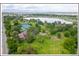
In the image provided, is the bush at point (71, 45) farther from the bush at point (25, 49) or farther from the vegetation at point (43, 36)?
the bush at point (25, 49)

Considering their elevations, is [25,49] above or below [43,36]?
below

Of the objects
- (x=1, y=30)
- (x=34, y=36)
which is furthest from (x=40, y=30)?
(x=1, y=30)

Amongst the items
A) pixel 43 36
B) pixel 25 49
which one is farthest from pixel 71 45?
pixel 25 49

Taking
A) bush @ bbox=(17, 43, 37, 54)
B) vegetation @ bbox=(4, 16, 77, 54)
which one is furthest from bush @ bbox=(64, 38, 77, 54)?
bush @ bbox=(17, 43, 37, 54)

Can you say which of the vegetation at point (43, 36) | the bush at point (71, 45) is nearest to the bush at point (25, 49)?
the vegetation at point (43, 36)

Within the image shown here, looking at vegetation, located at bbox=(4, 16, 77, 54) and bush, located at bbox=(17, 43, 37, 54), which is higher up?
vegetation, located at bbox=(4, 16, 77, 54)

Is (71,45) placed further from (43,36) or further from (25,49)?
(25,49)

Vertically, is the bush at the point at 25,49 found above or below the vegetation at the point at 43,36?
below

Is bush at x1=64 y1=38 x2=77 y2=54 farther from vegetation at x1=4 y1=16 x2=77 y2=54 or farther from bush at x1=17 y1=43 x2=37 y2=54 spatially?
bush at x1=17 y1=43 x2=37 y2=54

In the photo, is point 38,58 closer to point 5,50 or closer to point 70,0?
point 5,50
